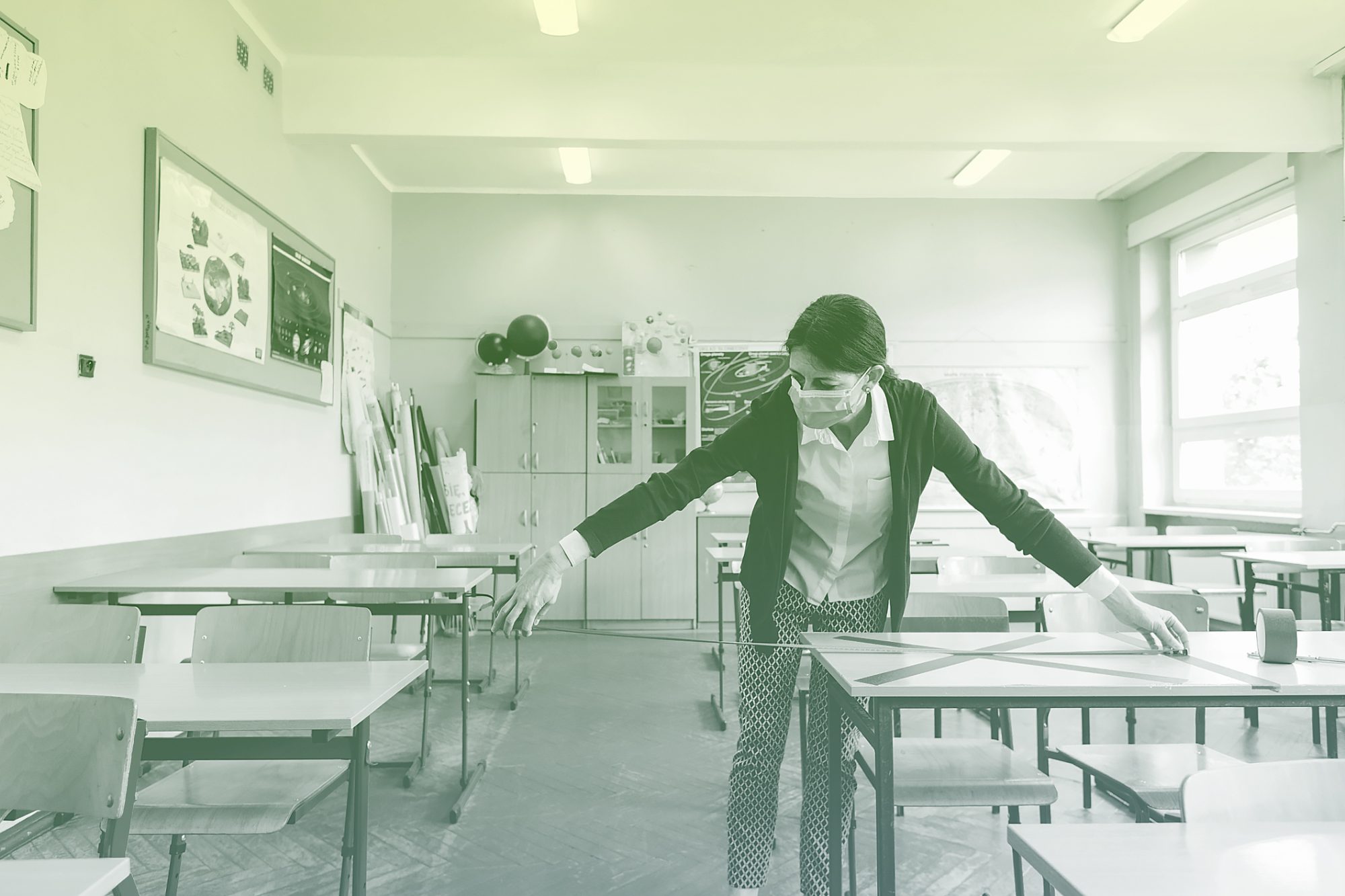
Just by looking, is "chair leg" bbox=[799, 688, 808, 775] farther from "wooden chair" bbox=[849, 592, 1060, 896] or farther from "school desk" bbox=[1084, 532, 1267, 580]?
"school desk" bbox=[1084, 532, 1267, 580]

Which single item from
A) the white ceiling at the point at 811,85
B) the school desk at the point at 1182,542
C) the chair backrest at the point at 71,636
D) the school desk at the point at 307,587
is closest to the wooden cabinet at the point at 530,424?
the white ceiling at the point at 811,85

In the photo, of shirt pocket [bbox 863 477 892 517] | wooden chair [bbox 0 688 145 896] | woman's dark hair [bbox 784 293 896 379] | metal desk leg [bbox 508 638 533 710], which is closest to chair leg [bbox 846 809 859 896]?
shirt pocket [bbox 863 477 892 517]

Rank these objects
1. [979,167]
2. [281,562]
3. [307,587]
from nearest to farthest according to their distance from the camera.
Answer: [307,587] < [281,562] < [979,167]

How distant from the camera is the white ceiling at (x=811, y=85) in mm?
4227

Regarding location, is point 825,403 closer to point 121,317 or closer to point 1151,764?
point 1151,764

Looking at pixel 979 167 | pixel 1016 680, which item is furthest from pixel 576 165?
pixel 1016 680

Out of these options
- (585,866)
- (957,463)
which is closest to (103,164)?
(585,866)

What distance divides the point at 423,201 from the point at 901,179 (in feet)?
12.1

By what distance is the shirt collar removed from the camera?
1.72m

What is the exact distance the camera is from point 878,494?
5.79 feet

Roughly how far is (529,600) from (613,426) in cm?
489

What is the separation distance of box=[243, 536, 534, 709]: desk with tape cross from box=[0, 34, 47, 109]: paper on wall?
6.36 ft

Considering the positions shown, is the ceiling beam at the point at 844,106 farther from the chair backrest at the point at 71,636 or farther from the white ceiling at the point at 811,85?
the chair backrest at the point at 71,636

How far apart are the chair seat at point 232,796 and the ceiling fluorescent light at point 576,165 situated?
176 inches
